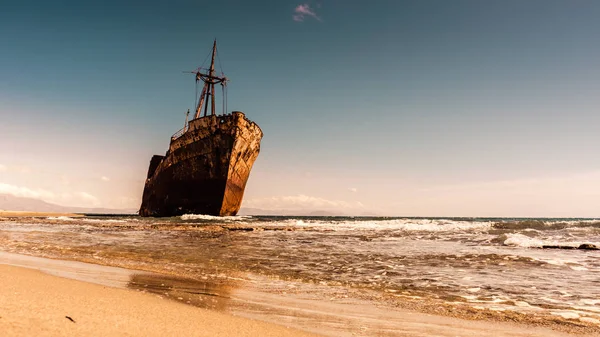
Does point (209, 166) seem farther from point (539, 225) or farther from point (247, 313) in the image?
point (247, 313)

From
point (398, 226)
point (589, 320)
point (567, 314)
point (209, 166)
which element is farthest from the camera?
point (209, 166)

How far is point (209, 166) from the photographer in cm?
3183

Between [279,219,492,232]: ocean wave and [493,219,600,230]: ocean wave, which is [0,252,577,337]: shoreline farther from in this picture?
[493,219,600,230]: ocean wave

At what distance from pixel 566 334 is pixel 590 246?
1135 centimetres

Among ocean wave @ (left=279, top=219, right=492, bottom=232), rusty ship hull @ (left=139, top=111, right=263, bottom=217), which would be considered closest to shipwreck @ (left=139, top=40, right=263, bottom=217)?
rusty ship hull @ (left=139, top=111, right=263, bottom=217)

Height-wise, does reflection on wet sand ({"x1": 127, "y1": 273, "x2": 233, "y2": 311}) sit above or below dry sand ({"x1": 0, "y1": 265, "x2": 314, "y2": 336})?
below

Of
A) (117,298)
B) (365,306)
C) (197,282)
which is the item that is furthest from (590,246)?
(117,298)

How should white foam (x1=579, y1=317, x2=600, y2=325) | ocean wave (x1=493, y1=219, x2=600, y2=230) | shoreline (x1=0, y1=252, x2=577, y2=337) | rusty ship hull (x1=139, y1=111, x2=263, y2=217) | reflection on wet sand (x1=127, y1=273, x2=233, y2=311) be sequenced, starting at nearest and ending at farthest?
1. shoreline (x1=0, y1=252, x2=577, y2=337)
2. white foam (x1=579, y1=317, x2=600, y2=325)
3. reflection on wet sand (x1=127, y1=273, x2=233, y2=311)
4. ocean wave (x1=493, y1=219, x2=600, y2=230)
5. rusty ship hull (x1=139, y1=111, x2=263, y2=217)

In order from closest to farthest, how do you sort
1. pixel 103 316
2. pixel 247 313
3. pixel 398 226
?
pixel 103 316 → pixel 247 313 → pixel 398 226

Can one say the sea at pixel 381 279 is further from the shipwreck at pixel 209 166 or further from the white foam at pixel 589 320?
the shipwreck at pixel 209 166

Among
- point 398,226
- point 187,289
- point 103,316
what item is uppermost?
point 103,316

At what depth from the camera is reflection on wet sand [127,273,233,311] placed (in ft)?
12.9

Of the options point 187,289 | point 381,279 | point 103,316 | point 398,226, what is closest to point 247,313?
point 103,316

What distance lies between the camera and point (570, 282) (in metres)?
6.08
